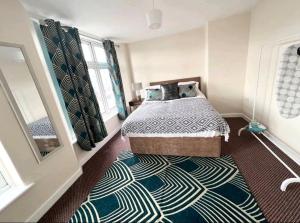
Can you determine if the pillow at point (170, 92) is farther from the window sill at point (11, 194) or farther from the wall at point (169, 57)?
the window sill at point (11, 194)

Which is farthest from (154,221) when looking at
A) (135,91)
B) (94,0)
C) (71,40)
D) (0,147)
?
(135,91)

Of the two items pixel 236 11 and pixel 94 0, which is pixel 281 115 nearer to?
pixel 236 11

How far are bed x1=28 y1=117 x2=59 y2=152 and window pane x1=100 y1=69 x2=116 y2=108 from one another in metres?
1.96

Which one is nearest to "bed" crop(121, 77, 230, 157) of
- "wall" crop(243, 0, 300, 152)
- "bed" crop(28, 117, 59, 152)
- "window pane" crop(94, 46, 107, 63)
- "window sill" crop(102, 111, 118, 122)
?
"wall" crop(243, 0, 300, 152)

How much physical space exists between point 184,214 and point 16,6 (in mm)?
2755

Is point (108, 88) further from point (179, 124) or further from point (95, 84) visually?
point (179, 124)

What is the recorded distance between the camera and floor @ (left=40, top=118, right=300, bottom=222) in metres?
1.39

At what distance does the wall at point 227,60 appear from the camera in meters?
3.09

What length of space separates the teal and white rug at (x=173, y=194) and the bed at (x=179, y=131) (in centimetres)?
17

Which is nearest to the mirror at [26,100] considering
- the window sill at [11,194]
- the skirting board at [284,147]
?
the window sill at [11,194]

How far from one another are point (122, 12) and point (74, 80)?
4.22 feet

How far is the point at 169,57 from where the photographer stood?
3.97 metres

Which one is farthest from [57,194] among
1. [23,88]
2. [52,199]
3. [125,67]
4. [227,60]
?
[227,60]

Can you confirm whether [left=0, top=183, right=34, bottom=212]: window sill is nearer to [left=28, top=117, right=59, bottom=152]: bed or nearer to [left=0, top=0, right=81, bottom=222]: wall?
[left=0, top=0, right=81, bottom=222]: wall
